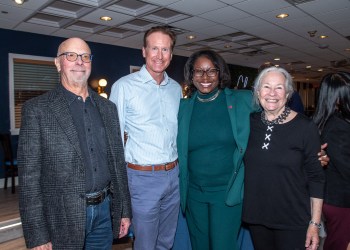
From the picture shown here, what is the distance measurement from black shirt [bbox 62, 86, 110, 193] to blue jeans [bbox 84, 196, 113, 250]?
0.11m

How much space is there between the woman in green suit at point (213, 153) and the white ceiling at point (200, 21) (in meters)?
2.96

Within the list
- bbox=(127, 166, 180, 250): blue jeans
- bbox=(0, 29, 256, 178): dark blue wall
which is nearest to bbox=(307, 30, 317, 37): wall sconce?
bbox=(0, 29, 256, 178): dark blue wall

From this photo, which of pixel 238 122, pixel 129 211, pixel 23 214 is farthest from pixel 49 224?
pixel 238 122

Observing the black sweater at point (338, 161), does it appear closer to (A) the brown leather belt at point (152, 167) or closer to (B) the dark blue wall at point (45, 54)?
(A) the brown leather belt at point (152, 167)

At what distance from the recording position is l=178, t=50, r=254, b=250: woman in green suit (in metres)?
1.95

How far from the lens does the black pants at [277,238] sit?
5.53 ft

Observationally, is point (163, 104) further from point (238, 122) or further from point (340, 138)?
point (340, 138)

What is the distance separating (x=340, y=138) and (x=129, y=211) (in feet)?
4.64

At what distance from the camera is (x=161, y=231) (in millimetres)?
2244

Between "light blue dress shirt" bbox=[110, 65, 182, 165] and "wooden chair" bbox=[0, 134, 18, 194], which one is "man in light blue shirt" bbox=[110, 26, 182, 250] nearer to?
"light blue dress shirt" bbox=[110, 65, 182, 165]

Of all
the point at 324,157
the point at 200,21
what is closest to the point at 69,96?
the point at 324,157

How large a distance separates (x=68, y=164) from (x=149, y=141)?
27.2 inches

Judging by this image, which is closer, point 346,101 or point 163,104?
point 346,101

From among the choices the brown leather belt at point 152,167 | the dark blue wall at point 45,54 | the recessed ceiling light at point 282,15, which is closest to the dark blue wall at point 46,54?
the dark blue wall at point 45,54
